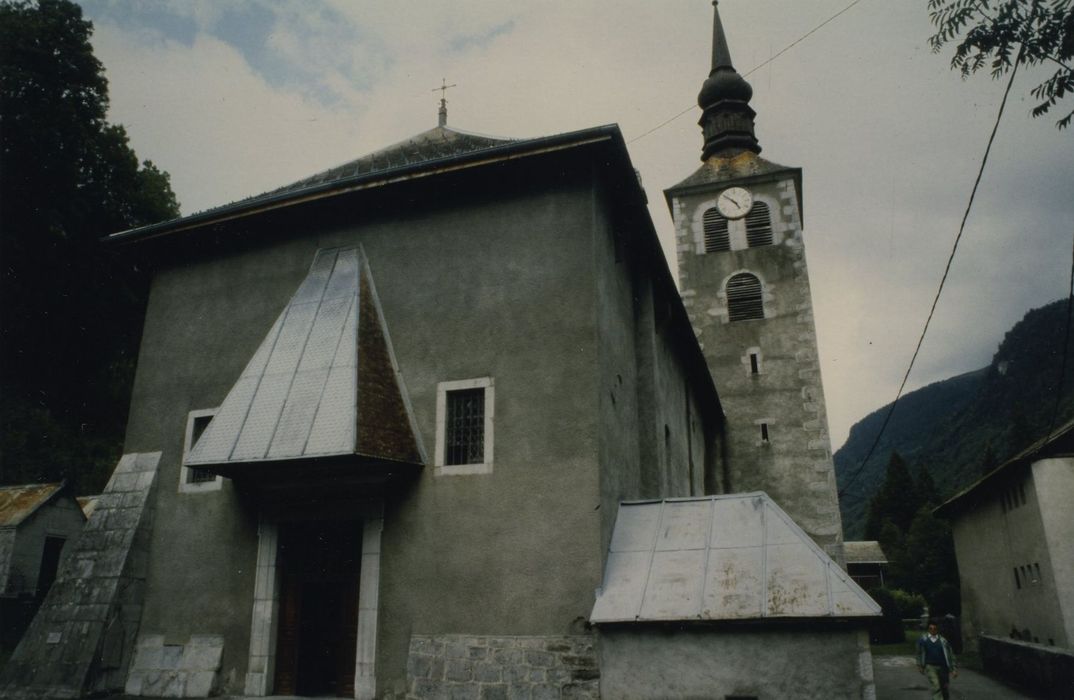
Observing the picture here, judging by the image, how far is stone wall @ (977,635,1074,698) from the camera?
1230cm

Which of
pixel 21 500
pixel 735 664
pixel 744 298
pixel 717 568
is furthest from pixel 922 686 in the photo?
pixel 21 500

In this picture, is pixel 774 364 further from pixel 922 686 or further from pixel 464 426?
pixel 464 426

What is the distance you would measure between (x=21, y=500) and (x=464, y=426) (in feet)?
66.1

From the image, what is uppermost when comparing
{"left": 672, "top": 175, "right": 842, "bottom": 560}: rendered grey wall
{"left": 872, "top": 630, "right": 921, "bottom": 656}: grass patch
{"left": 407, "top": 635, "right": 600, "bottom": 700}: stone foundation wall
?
{"left": 672, "top": 175, "right": 842, "bottom": 560}: rendered grey wall

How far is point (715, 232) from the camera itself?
85.4 feet

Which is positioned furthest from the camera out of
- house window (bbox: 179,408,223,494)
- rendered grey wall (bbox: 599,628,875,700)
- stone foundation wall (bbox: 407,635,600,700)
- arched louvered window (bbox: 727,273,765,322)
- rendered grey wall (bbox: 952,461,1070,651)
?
arched louvered window (bbox: 727,273,765,322)

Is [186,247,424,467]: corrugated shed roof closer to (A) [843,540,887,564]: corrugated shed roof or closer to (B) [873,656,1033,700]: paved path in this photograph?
(B) [873,656,1033,700]: paved path

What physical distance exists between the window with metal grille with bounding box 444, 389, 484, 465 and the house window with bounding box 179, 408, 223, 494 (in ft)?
12.1

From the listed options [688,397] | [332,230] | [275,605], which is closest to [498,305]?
[332,230]

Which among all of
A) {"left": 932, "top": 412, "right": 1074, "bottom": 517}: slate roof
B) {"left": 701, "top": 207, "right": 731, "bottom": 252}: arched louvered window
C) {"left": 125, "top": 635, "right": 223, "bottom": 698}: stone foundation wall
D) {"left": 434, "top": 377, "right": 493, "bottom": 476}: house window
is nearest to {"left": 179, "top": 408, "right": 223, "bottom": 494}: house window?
{"left": 125, "top": 635, "right": 223, "bottom": 698}: stone foundation wall

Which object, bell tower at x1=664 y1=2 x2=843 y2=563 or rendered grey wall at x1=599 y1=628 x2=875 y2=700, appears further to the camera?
bell tower at x1=664 y1=2 x2=843 y2=563

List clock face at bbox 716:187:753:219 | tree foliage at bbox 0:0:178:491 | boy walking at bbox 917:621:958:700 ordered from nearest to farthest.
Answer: boy walking at bbox 917:621:958:700
tree foliage at bbox 0:0:178:491
clock face at bbox 716:187:753:219

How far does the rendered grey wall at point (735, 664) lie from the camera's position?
8.05 meters

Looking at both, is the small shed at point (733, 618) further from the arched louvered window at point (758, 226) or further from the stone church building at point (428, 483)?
the arched louvered window at point (758, 226)
